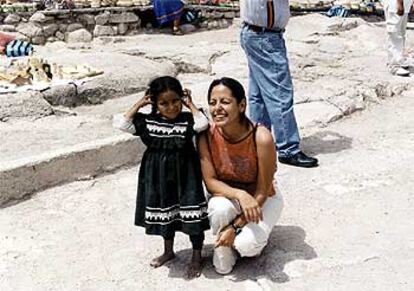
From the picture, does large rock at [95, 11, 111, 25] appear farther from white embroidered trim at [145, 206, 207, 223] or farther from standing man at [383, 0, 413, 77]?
white embroidered trim at [145, 206, 207, 223]

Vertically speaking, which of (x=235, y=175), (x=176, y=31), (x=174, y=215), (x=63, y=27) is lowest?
(x=176, y=31)

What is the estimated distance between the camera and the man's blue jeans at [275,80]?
4.50m

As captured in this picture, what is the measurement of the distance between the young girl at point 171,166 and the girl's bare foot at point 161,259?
0.17 metres

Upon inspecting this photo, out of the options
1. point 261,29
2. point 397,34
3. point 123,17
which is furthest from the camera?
point 123,17

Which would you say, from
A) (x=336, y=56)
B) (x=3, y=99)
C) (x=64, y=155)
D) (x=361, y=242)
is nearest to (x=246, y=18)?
(x=64, y=155)

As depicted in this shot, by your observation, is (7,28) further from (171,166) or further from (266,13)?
(171,166)

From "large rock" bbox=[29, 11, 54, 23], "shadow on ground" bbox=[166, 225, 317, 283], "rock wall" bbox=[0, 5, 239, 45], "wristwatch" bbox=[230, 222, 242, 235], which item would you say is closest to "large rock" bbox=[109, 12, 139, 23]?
"rock wall" bbox=[0, 5, 239, 45]

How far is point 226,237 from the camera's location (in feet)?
10.1

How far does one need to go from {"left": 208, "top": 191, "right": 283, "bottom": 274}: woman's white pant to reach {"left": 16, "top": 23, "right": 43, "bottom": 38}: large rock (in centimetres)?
690

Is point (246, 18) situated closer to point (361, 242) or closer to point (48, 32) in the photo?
point (361, 242)

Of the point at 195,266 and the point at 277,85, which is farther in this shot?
the point at 277,85

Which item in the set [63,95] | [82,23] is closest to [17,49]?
[82,23]

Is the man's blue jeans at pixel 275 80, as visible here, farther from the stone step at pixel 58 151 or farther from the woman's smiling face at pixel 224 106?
the woman's smiling face at pixel 224 106

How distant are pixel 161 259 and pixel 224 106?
786 mm
